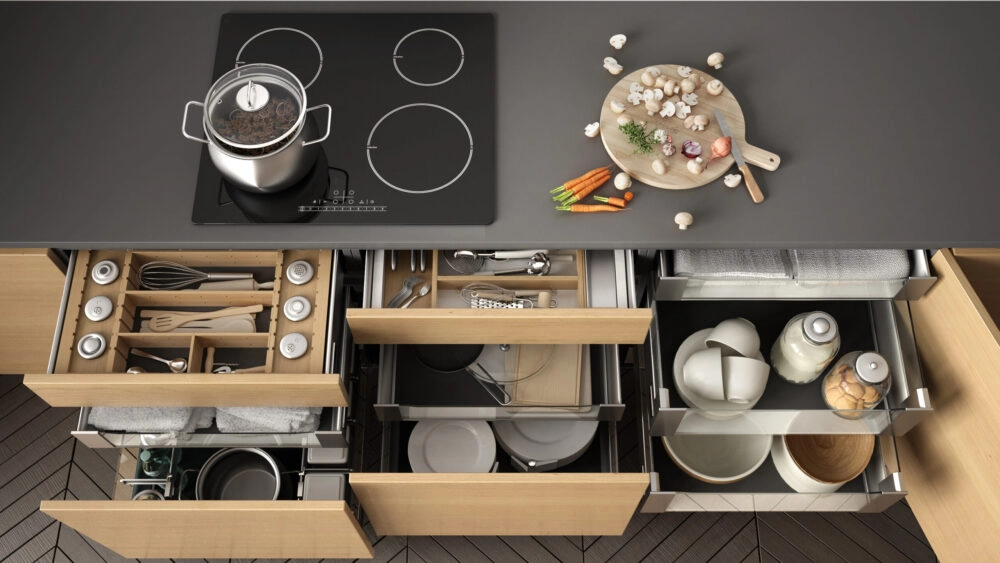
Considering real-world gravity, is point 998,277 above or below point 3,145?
below

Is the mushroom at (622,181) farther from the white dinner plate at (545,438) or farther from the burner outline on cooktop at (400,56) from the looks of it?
the white dinner plate at (545,438)

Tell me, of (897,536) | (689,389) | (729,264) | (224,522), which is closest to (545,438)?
(689,389)

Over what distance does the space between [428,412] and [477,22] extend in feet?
2.60

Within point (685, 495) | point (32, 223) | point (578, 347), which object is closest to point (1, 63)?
point (32, 223)

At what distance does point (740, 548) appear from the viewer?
1.99 metres

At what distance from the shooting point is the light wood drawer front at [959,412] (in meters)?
1.41

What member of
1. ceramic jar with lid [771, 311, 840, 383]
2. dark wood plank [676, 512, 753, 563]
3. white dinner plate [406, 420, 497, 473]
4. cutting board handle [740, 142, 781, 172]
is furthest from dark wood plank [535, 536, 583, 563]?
cutting board handle [740, 142, 781, 172]

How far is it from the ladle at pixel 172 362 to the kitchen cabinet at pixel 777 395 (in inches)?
35.1

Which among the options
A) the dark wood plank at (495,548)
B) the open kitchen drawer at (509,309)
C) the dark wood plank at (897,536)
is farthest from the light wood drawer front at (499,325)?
the dark wood plank at (897,536)

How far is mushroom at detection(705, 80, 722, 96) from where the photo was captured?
145cm

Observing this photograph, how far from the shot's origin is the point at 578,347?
1.61 m

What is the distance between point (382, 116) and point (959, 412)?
1.24 meters

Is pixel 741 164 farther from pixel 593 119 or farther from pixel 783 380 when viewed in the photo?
pixel 783 380

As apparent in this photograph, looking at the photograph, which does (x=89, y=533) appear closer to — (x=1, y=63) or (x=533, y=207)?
(x=1, y=63)
